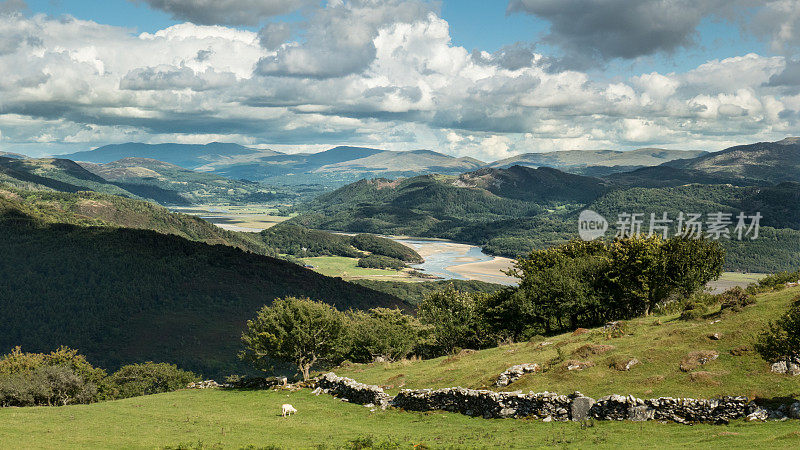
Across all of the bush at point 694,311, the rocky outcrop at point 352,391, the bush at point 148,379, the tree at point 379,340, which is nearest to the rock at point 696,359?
the bush at point 694,311

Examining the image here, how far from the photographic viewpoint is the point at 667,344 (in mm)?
41625

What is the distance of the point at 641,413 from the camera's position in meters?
32.1

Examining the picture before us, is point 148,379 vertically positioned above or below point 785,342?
below

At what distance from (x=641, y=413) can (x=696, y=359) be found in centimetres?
813

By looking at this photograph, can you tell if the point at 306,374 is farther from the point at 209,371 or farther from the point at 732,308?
the point at 209,371

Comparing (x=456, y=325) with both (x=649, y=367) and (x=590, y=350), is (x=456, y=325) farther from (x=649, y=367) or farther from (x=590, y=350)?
(x=649, y=367)

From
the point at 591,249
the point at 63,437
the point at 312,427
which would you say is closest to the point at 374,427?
the point at 312,427

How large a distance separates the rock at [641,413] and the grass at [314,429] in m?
0.60

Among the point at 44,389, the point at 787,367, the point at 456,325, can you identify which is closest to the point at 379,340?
the point at 456,325

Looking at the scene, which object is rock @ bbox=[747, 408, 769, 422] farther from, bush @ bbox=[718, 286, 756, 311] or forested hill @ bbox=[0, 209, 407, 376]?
forested hill @ bbox=[0, 209, 407, 376]

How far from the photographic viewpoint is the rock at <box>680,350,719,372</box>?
120 feet

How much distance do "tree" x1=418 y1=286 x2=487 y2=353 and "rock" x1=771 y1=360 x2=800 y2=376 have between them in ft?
132

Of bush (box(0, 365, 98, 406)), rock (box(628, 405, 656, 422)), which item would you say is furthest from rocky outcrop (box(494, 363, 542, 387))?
bush (box(0, 365, 98, 406))

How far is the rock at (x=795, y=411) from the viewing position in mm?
29172
